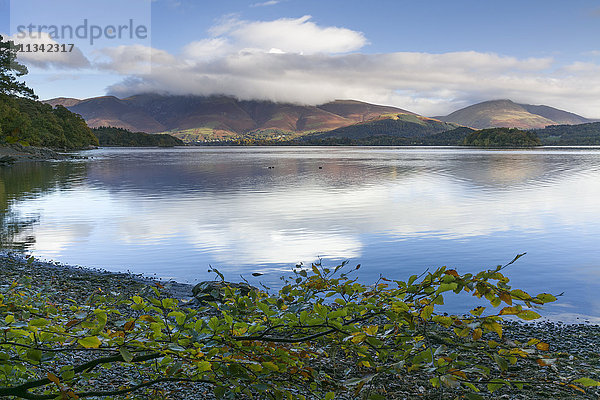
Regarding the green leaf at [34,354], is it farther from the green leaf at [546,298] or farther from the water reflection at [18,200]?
the water reflection at [18,200]

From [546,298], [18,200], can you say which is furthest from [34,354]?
[18,200]

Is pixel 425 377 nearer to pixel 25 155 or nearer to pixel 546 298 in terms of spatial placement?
pixel 546 298

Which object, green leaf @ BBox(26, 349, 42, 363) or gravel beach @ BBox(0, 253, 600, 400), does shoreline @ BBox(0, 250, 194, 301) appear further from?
green leaf @ BBox(26, 349, 42, 363)

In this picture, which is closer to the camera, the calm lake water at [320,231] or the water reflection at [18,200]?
the calm lake water at [320,231]

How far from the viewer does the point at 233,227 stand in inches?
1091

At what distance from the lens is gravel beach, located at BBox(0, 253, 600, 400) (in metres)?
7.24

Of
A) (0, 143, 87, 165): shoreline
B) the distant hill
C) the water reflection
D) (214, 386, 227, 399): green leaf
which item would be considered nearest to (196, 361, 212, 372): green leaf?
(214, 386, 227, 399): green leaf

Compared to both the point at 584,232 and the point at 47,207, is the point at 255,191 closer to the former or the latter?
the point at 47,207

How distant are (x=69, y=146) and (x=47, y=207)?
14243 cm

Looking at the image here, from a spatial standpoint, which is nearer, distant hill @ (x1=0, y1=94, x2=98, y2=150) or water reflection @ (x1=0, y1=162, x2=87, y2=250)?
water reflection @ (x1=0, y1=162, x2=87, y2=250)

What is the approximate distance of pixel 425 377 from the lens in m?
7.77

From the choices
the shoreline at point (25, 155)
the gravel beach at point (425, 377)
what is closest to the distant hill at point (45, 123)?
the shoreline at point (25, 155)

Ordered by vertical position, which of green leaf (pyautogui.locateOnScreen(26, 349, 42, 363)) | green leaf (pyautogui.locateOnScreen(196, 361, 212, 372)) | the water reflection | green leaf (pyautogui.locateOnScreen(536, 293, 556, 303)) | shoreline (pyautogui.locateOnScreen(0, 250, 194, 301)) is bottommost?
shoreline (pyautogui.locateOnScreen(0, 250, 194, 301))

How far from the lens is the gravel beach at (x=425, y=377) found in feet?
23.8
